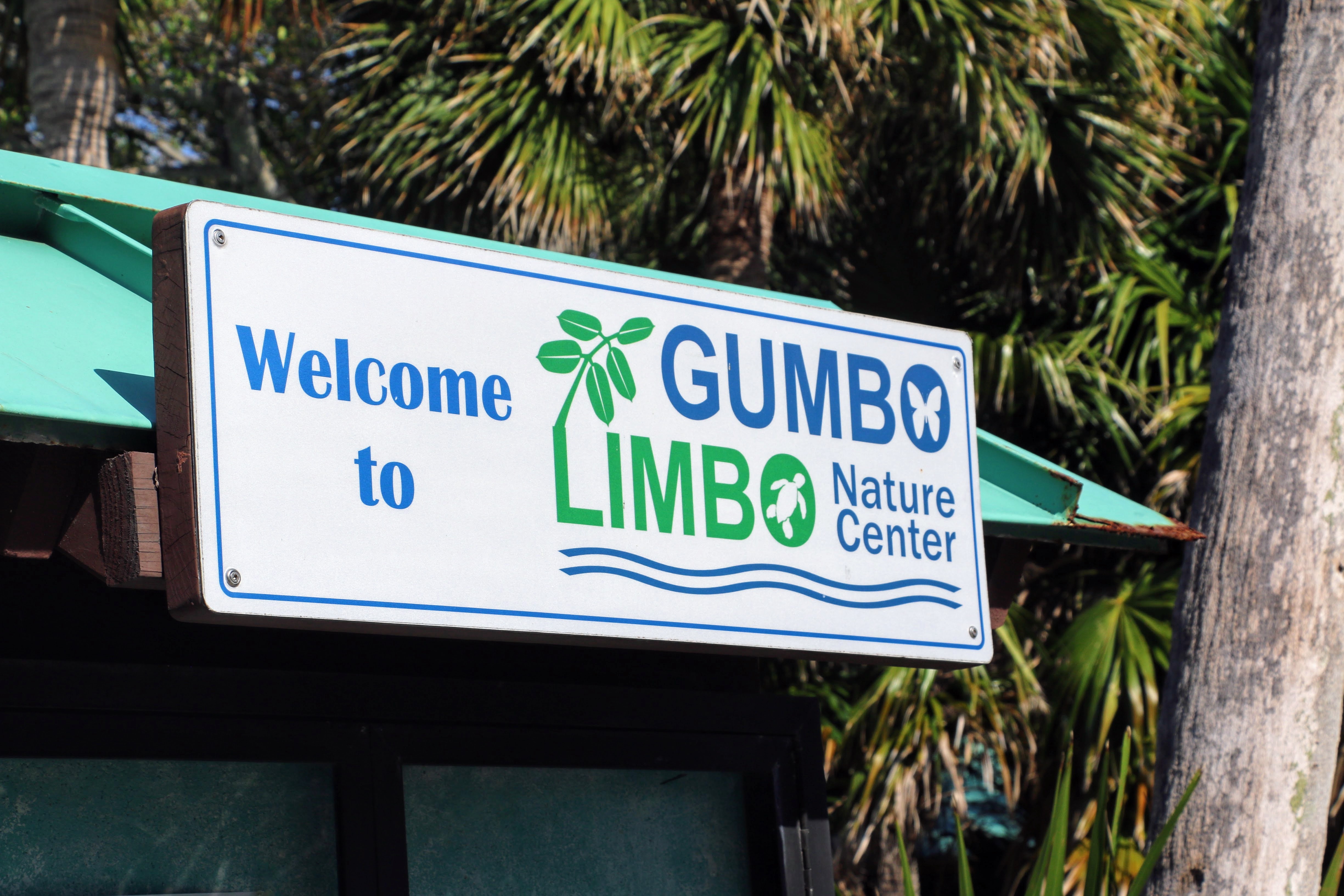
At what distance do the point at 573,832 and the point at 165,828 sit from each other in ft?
2.51

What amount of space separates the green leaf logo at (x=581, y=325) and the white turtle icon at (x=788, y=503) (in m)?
0.38

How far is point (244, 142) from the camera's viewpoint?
1259 cm

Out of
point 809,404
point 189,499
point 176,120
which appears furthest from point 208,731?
point 176,120

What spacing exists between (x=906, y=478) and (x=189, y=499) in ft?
3.93

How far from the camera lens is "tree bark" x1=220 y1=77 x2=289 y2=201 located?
1242 centimetres

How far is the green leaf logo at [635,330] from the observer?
209cm

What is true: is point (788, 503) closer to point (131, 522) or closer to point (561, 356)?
point (561, 356)

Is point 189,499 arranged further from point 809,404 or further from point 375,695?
point 809,404

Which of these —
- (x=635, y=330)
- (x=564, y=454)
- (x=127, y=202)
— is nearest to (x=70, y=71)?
(x=127, y=202)

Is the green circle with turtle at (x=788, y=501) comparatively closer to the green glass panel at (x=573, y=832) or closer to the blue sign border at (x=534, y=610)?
the blue sign border at (x=534, y=610)

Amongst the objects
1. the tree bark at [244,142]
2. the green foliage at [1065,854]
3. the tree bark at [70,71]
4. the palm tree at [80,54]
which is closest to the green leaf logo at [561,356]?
the green foliage at [1065,854]

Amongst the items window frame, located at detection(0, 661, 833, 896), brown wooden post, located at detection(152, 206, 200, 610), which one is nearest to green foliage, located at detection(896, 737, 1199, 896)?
window frame, located at detection(0, 661, 833, 896)

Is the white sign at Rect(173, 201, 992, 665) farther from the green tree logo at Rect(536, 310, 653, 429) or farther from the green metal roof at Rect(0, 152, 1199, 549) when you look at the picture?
the green metal roof at Rect(0, 152, 1199, 549)

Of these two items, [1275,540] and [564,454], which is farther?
[1275,540]
